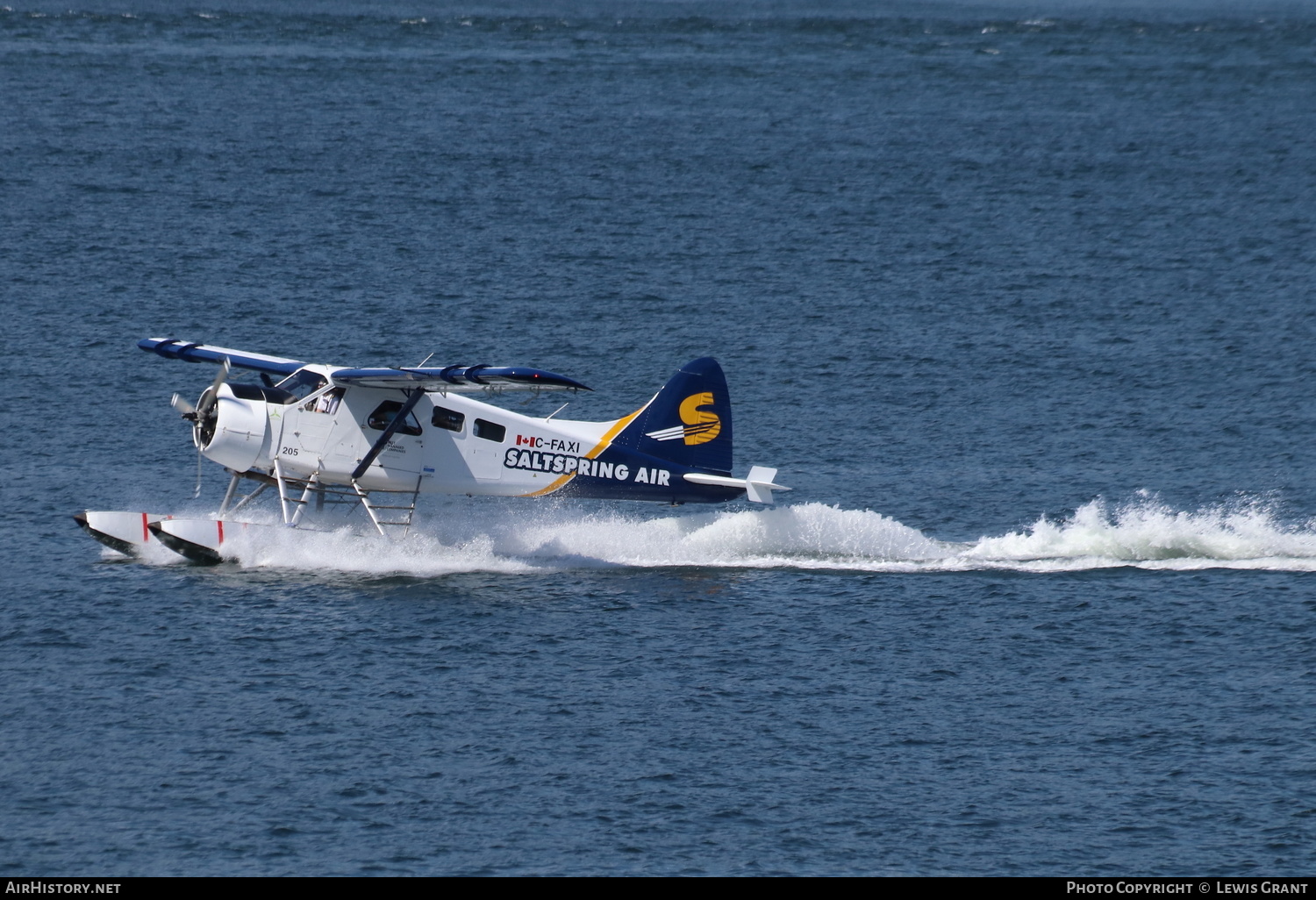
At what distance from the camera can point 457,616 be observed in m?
32.4

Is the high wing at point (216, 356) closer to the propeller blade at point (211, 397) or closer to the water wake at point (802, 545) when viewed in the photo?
the propeller blade at point (211, 397)

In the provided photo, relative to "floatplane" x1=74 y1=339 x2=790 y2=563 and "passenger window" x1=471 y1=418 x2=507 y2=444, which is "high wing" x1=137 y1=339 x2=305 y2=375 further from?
"passenger window" x1=471 y1=418 x2=507 y2=444

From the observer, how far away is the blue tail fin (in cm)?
3447

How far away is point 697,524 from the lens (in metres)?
35.9

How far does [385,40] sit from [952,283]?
240 ft

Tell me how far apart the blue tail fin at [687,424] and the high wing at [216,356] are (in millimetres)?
6855

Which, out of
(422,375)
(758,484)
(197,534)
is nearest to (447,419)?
(422,375)

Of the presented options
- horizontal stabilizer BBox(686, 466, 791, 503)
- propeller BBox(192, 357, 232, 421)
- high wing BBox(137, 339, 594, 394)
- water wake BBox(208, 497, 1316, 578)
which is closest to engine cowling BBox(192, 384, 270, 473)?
propeller BBox(192, 357, 232, 421)

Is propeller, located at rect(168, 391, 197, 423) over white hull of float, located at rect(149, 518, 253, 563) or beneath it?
over

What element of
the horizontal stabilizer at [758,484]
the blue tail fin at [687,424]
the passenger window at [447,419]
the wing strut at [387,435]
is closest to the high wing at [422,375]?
the wing strut at [387,435]

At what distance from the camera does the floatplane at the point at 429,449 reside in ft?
109

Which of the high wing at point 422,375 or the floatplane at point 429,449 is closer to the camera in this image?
the high wing at point 422,375

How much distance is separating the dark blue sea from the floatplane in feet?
3.78

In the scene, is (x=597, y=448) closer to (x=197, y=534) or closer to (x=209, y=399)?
(x=209, y=399)
